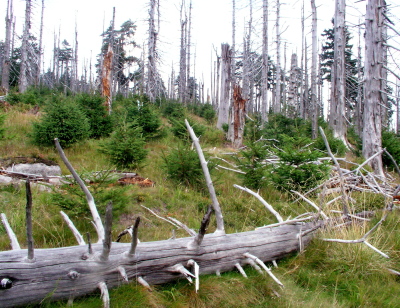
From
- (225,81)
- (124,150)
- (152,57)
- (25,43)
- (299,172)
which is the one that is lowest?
(299,172)

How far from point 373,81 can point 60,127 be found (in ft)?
30.7

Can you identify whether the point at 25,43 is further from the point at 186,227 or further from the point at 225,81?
the point at 186,227

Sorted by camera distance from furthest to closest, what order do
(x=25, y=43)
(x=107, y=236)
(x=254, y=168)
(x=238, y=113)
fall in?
(x=25, y=43)
(x=238, y=113)
(x=254, y=168)
(x=107, y=236)

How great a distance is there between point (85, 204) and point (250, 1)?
24.0m

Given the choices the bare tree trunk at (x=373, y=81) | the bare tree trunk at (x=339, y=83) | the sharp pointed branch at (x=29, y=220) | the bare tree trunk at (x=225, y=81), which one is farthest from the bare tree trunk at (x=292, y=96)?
the sharp pointed branch at (x=29, y=220)

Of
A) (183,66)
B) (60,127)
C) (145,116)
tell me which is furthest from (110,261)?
(183,66)

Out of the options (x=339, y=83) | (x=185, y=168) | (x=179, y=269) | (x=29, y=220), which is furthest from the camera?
(x=339, y=83)

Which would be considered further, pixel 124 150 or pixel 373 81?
pixel 373 81

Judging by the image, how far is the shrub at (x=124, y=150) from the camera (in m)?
6.66

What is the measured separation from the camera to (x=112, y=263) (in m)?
2.43

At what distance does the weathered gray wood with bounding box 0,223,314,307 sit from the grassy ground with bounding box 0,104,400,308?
117 mm

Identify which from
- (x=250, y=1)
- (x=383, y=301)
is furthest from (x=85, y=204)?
(x=250, y=1)

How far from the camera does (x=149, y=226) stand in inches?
167

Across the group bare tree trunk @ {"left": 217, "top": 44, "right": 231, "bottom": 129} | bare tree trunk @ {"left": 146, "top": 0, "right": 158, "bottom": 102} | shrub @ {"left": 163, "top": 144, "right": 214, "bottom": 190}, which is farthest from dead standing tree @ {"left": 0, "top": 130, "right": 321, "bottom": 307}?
bare tree trunk @ {"left": 146, "top": 0, "right": 158, "bottom": 102}
